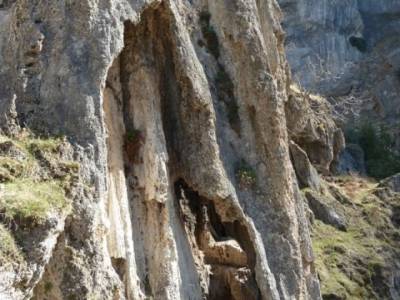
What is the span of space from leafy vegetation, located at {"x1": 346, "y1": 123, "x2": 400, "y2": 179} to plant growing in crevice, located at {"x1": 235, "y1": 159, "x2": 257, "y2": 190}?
81.0 feet

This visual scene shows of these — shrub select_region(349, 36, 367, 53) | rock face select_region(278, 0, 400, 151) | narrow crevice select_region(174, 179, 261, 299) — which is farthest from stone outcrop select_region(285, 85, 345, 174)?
shrub select_region(349, 36, 367, 53)

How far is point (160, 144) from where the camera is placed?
505 inches

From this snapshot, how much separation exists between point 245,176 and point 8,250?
7.62m

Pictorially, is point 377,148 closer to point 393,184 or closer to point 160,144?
point 393,184

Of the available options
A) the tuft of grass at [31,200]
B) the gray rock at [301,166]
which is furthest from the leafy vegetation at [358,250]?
the tuft of grass at [31,200]

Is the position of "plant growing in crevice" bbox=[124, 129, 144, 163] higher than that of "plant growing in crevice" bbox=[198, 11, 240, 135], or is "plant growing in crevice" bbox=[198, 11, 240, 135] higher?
"plant growing in crevice" bbox=[198, 11, 240, 135]

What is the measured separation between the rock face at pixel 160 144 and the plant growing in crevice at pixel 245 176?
1.8 inches

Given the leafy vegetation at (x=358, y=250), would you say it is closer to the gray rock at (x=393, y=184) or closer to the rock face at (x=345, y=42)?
the gray rock at (x=393, y=184)

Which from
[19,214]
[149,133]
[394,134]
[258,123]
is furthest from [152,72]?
[394,134]

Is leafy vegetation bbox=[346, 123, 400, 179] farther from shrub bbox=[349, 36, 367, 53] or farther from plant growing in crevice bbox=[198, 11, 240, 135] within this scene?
plant growing in crevice bbox=[198, 11, 240, 135]

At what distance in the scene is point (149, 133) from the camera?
12.7 meters

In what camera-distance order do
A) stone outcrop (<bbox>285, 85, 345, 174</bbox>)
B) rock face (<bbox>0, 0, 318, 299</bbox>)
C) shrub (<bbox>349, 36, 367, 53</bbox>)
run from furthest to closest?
1. shrub (<bbox>349, 36, 367, 53</bbox>)
2. stone outcrop (<bbox>285, 85, 345, 174</bbox>)
3. rock face (<bbox>0, 0, 318, 299</bbox>)

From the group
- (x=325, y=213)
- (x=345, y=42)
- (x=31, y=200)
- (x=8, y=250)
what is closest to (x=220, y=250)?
(x=31, y=200)

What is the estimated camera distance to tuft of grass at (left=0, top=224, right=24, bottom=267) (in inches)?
306
